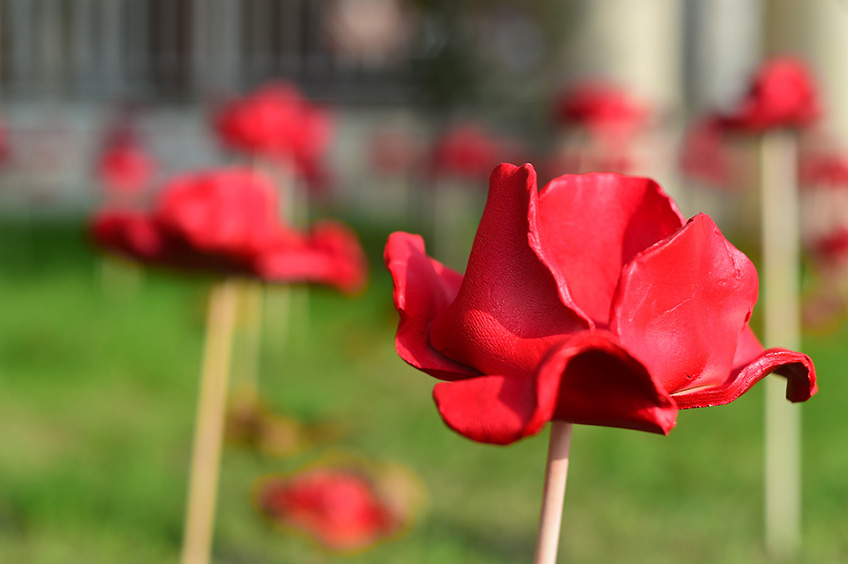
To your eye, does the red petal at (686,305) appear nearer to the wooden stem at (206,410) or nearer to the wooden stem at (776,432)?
the wooden stem at (206,410)

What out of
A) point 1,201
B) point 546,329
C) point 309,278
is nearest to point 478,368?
point 546,329

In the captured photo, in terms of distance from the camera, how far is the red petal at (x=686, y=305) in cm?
29

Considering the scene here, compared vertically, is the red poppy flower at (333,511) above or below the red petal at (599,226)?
below

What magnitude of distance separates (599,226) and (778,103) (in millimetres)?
793

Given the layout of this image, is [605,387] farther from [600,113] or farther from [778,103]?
[600,113]

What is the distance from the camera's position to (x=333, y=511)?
104 centimetres

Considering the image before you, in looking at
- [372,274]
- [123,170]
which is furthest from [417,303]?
[372,274]

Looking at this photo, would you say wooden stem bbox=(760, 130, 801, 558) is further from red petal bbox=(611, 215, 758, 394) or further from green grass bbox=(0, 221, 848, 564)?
red petal bbox=(611, 215, 758, 394)

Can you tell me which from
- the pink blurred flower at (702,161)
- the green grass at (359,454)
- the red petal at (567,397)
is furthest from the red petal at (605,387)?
the pink blurred flower at (702,161)

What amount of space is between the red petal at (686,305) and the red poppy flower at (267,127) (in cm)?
192

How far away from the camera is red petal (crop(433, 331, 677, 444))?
0.86ft

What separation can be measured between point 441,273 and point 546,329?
3.2 inches

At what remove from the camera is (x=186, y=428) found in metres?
1.63

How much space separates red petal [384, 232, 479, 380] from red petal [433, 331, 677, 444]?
1.6 inches
